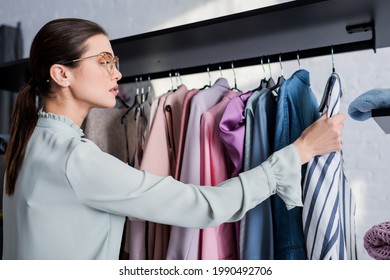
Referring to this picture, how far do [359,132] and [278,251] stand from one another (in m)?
0.95

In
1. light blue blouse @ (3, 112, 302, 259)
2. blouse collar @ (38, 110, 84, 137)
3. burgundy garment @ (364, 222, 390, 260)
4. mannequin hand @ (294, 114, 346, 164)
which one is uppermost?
blouse collar @ (38, 110, 84, 137)

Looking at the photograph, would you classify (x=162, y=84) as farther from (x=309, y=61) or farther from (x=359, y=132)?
(x=359, y=132)

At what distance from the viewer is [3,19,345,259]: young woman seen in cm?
90

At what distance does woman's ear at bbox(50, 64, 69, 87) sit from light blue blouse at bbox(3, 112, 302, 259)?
12 cm

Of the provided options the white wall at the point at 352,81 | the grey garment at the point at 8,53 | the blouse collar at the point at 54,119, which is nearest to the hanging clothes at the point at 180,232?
the blouse collar at the point at 54,119

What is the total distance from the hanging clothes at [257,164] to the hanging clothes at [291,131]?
0.02 meters

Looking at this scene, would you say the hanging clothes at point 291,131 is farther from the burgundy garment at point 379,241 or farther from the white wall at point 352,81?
the white wall at point 352,81

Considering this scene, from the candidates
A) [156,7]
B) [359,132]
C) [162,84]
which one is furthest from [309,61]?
[156,7]

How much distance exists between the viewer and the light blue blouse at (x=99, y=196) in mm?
891

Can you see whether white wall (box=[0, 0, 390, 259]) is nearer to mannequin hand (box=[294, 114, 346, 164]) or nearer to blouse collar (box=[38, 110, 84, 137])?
mannequin hand (box=[294, 114, 346, 164])

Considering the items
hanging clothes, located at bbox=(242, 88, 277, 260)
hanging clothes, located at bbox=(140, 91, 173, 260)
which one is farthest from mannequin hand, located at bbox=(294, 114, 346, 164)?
hanging clothes, located at bbox=(140, 91, 173, 260)

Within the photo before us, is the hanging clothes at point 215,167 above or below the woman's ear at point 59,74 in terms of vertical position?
below

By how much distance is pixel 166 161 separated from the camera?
121cm
